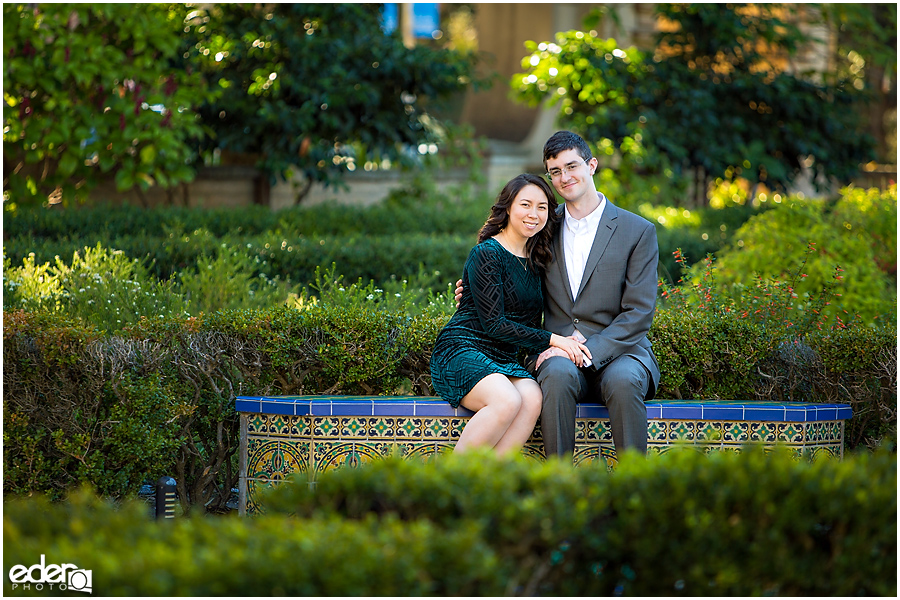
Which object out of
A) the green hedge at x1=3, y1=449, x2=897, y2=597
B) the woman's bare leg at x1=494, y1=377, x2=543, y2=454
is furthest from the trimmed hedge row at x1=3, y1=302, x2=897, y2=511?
the green hedge at x1=3, y1=449, x2=897, y2=597

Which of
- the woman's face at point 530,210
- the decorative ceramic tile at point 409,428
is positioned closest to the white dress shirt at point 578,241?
the woman's face at point 530,210

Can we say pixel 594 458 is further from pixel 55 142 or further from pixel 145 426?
pixel 55 142

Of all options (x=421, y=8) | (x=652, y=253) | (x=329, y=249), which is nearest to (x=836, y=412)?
(x=652, y=253)

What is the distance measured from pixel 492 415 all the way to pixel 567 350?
1.63 ft

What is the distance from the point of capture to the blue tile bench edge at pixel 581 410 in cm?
406

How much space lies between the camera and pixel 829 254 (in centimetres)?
647

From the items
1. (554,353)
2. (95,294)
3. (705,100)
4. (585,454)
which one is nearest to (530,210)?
(554,353)

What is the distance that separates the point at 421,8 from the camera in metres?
20.0

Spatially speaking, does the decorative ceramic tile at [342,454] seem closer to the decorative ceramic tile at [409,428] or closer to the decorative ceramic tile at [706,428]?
the decorative ceramic tile at [409,428]

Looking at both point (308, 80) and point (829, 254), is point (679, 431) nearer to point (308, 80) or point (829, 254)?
point (829, 254)

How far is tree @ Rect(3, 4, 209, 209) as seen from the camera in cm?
821

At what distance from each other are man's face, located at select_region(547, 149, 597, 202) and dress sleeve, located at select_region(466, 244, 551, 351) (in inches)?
18.6

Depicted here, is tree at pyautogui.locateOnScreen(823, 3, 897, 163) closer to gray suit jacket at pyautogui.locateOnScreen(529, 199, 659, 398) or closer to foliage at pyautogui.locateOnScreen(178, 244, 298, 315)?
gray suit jacket at pyautogui.locateOnScreen(529, 199, 659, 398)

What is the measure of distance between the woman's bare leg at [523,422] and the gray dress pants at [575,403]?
4cm
